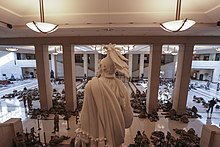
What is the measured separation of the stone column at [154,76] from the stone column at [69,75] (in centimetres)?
391

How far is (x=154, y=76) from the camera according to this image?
7.39 m

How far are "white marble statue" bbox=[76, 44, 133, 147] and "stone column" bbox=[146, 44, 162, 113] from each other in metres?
5.58

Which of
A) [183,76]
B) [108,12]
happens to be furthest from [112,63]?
[183,76]

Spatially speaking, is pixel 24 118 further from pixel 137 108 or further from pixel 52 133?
pixel 137 108

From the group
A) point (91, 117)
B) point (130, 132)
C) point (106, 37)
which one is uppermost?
point (106, 37)

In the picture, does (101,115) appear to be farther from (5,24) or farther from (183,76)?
(183,76)

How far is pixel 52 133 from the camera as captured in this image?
18.6ft

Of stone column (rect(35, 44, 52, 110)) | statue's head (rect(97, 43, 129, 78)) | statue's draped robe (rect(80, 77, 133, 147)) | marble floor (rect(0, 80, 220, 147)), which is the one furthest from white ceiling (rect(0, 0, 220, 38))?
marble floor (rect(0, 80, 220, 147))

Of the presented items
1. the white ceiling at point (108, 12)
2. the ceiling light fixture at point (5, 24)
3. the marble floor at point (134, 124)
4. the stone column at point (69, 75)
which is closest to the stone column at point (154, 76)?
the marble floor at point (134, 124)

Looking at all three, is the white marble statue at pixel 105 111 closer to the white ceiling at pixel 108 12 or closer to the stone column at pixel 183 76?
the white ceiling at pixel 108 12

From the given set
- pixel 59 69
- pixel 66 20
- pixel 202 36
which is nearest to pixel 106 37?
pixel 66 20

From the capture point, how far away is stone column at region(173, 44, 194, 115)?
714 centimetres

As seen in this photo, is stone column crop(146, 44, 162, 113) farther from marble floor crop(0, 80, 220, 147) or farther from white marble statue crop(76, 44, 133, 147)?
white marble statue crop(76, 44, 133, 147)

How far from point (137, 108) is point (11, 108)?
7.13 m
